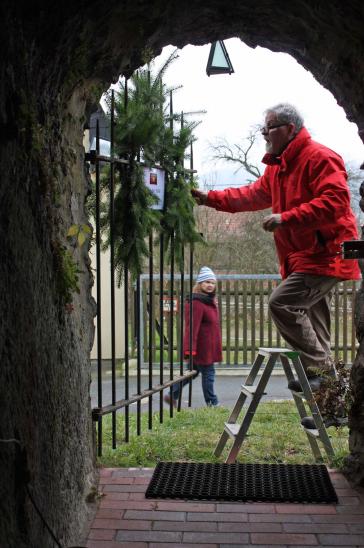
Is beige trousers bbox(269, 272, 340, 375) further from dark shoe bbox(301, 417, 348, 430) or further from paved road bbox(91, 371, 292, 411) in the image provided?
paved road bbox(91, 371, 292, 411)

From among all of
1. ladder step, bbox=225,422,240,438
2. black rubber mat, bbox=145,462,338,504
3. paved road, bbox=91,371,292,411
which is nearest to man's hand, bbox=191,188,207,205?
ladder step, bbox=225,422,240,438

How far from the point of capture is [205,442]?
17.3 ft

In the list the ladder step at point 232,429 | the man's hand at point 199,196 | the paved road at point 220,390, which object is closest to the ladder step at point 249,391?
the ladder step at point 232,429

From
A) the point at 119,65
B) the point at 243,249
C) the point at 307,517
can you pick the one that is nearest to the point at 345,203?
the point at 119,65

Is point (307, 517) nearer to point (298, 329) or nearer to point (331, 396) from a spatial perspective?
point (331, 396)

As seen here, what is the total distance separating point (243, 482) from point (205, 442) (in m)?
1.09

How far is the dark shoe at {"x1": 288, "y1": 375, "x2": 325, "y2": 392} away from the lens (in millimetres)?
4968

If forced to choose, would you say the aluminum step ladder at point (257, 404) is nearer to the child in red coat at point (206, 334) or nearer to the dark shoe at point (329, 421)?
the dark shoe at point (329, 421)

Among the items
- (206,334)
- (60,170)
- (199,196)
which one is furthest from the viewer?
(206,334)

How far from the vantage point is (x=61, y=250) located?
3.15 metres

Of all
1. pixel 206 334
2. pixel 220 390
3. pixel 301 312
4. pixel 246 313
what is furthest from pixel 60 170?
pixel 246 313

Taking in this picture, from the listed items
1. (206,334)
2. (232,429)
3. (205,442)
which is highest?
(206,334)

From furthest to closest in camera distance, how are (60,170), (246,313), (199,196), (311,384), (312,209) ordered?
Result: (246,313) < (199,196) < (311,384) < (312,209) < (60,170)

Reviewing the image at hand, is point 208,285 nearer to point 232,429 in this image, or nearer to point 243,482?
Result: point 232,429
